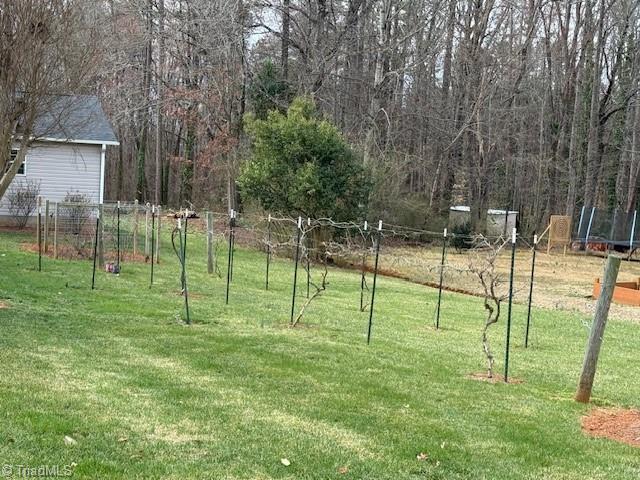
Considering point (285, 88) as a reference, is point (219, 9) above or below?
above

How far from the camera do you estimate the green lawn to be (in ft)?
13.3

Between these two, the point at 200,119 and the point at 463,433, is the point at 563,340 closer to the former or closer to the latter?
the point at 463,433

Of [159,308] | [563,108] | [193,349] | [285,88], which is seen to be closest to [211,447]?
[193,349]

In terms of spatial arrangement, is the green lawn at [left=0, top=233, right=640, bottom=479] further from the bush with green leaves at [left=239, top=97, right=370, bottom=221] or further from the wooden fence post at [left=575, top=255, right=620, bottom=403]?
the bush with green leaves at [left=239, top=97, right=370, bottom=221]

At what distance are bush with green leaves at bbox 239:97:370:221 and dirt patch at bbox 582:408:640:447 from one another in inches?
543

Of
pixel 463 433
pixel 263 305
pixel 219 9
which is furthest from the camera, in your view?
pixel 219 9

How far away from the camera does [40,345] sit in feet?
22.2

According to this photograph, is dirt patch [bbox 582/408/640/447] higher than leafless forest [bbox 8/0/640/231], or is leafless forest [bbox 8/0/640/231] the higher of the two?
leafless forest [bbox 8/0/640/231]

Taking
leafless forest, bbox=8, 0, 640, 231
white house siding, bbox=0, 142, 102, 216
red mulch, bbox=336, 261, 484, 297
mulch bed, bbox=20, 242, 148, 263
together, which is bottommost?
red mulch, bbox=336, 261, 484, 297

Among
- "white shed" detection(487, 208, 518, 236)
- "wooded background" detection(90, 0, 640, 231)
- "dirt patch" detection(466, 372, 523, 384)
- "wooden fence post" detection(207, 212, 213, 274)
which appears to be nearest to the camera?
"dirt patch" detection(466, 372, 523, 384)

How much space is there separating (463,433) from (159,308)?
592cm

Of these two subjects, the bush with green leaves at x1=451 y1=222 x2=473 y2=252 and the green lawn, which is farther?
the bush with green leaves at x1=451 y1=222 x2=473 y2=252

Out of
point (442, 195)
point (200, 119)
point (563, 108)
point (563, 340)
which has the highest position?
point (563, 108)

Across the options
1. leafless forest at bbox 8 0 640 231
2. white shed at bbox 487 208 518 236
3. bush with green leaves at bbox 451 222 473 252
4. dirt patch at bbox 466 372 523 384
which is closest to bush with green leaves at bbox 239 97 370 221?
leafless forest at bbox 8 0 640 231
